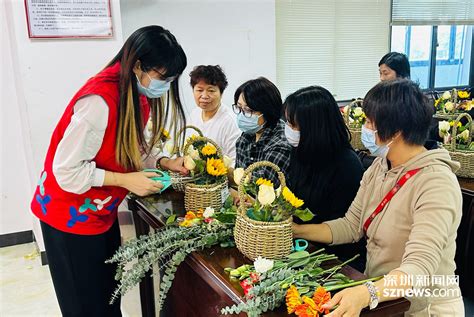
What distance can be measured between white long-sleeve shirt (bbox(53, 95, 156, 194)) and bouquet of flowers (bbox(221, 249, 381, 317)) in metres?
0.56

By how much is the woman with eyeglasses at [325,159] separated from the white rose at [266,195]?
60 cm

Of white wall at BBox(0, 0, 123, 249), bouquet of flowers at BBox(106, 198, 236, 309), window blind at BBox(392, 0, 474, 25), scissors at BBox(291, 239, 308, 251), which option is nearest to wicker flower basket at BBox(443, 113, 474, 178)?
scissors at BBox(291, 239, 308, 251)

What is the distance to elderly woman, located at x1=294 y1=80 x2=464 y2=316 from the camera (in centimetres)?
104

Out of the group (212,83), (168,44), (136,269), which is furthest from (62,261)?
(212,83)

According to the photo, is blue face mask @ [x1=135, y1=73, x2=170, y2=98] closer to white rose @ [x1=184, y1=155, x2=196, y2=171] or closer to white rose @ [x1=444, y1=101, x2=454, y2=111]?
white rose @ [x1=184, y1=155, x2=196, y2=171]

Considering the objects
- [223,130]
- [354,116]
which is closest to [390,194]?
[223,130]

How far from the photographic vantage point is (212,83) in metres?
2.60

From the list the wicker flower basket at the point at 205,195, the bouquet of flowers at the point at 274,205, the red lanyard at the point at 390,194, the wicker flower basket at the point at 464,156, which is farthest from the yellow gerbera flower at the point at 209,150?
the wicker flower basket at the point at 464,156

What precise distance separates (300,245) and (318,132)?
540 mm

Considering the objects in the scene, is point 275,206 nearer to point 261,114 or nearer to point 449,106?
point 261,114

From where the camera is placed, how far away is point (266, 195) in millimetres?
1055

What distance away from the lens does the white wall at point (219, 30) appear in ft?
11.3

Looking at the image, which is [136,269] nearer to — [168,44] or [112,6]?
[168,44]

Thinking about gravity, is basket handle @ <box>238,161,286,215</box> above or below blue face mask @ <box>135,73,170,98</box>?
below
